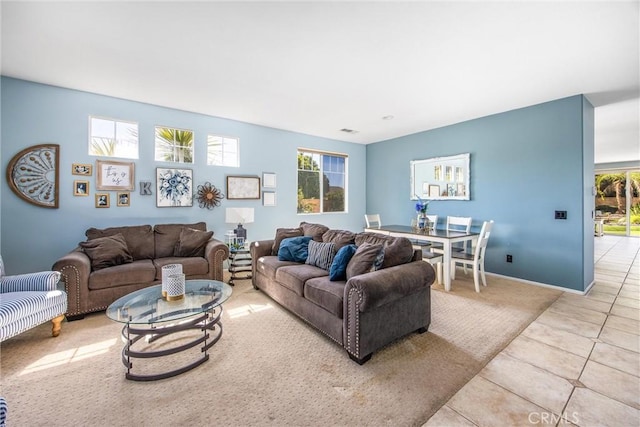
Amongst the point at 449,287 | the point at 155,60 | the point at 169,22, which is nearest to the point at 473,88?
the point at 449,287

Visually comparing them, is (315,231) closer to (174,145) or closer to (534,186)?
(174,145)

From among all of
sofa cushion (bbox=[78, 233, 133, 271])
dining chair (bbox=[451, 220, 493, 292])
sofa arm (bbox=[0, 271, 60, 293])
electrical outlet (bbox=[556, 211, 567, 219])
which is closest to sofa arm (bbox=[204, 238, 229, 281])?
sofa cushion (bbox=[78, 233, 133, 271])

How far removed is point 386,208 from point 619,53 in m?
4.18

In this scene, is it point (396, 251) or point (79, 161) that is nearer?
point (396, 251)

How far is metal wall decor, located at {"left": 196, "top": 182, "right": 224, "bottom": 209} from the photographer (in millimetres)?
4375

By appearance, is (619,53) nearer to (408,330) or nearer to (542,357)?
(542,357)

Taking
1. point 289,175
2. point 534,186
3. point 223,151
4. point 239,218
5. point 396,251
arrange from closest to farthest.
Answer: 1. point 396,251
2. point 534,186
3. point 239,218
4. point 223,151
5. point 289,175

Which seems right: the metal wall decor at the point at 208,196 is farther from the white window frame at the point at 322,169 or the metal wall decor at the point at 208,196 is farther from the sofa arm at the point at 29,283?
the sofa arm at the point at 29,283

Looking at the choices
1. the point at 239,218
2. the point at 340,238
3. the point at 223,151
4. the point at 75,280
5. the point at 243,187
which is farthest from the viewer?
the point at 243,187

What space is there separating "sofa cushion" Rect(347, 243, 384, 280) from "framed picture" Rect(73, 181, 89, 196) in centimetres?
360

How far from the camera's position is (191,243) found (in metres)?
3.69

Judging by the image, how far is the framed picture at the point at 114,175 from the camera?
142 inches

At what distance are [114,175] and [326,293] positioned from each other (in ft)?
11.3

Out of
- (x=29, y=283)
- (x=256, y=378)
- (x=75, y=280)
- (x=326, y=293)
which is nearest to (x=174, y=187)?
(x=75, y=280)
